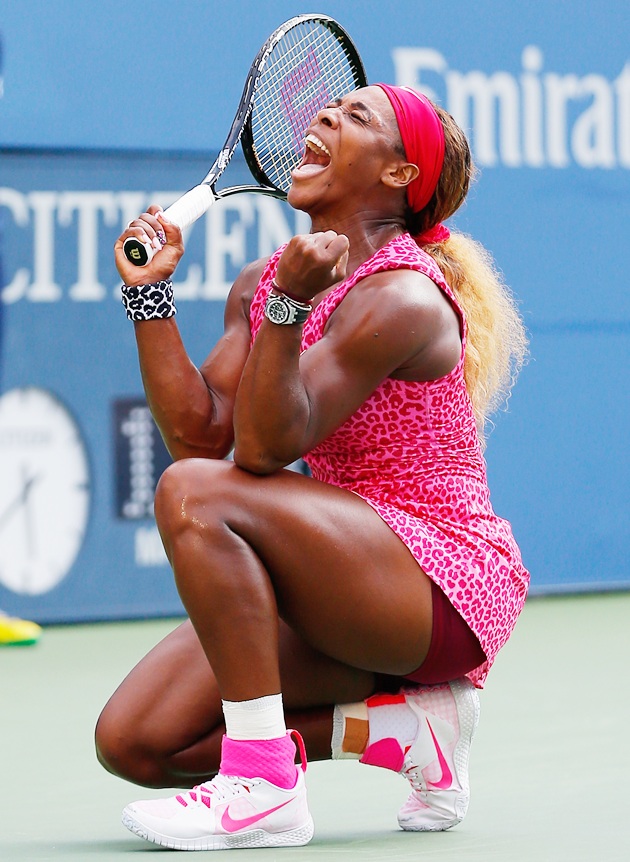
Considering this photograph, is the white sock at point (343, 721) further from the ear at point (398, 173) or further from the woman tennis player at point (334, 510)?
the ear at point (398, 173)

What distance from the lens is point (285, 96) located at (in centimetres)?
301

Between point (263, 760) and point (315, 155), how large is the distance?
0.95 m

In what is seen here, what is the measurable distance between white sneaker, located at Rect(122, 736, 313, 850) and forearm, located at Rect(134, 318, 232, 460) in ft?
1.86

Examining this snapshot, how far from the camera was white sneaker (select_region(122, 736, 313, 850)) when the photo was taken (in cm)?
212

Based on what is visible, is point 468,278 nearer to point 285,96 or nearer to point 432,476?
point 432,476

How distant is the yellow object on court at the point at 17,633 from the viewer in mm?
4461

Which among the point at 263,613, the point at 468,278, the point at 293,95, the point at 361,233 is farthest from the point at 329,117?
the point at 263,613

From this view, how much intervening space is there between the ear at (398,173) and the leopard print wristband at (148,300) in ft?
1.26

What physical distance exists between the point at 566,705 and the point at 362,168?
1.57 meters

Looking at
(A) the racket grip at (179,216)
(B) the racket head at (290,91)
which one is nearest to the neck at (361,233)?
(A) the racket grip at (179,216)

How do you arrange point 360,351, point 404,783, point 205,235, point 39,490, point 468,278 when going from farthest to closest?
point 205,235, point 39,490, point 404,783, point 468,278, point 360,351

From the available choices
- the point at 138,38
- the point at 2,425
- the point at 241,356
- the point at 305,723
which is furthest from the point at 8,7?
the point at 305,723

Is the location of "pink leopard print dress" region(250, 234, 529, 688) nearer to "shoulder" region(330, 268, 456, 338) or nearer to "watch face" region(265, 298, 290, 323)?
"shoulder" region(330, 268, 456, 338)

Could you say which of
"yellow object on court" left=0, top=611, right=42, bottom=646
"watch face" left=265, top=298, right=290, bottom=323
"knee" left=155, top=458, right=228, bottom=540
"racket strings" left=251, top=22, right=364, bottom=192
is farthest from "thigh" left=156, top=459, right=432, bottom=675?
"yellow object on court" left=0, top=611, right=42, bottom=646
